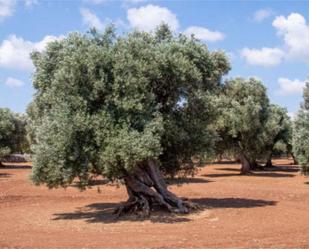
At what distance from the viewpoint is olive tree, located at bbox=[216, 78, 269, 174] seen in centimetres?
4912

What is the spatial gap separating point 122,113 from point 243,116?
30169mm

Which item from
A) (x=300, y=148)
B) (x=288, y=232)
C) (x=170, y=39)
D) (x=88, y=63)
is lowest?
(x=288, y=232)

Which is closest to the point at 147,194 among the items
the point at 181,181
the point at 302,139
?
the point at 181,181

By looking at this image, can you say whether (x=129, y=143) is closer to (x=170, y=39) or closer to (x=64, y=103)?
(x=64, y=103)

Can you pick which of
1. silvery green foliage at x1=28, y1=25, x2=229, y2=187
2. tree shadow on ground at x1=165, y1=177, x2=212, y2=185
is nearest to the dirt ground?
tree shadow on ground at x1=165, y1=177, x2=212, y2=185

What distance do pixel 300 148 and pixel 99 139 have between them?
2243cm

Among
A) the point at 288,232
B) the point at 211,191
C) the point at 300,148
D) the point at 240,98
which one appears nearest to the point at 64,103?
the point at 288,232

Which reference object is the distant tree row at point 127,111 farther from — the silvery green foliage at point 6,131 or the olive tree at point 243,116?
A: the silvery green foliage at point 6,131

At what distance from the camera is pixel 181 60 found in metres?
22.1

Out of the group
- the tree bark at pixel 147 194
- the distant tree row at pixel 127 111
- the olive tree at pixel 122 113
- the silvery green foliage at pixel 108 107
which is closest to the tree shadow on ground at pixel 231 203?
the distant tree row at pixel 127 111

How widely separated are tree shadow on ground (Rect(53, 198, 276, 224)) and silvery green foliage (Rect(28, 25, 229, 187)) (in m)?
1.93

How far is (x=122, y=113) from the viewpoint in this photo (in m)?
20.5

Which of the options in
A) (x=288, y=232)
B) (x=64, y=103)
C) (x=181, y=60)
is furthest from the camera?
(x=181, y=60)

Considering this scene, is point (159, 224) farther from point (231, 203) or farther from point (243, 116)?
point (243, 116)
